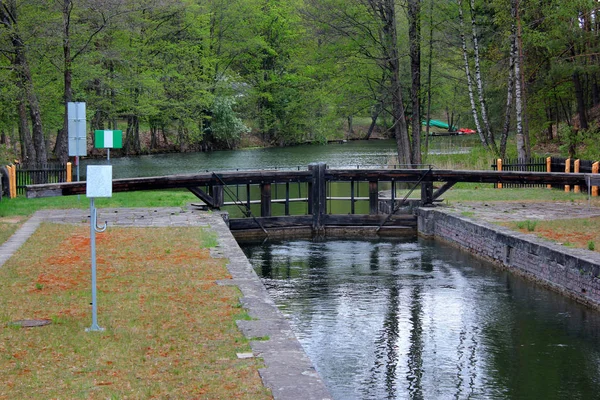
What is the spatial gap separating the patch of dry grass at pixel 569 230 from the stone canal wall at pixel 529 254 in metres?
0.34

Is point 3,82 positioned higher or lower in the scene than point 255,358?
higher

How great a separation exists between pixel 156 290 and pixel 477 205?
→ 14.4m

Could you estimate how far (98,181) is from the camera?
9.77 m

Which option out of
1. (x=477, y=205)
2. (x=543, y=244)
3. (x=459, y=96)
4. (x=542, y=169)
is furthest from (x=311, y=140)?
(x=543, y=244)

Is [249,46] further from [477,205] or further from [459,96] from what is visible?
[477,205]

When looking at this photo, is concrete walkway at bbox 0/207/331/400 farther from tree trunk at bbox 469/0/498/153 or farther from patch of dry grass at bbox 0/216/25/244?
tree trunk at bbox 469/0/498/153

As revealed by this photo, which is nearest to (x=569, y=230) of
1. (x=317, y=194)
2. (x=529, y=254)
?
(x=529, y=254)

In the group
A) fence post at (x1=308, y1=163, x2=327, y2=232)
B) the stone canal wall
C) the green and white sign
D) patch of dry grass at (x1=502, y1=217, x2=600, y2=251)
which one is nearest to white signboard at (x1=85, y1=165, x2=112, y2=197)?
the stone canal wall

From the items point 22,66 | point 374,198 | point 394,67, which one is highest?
point 394,67

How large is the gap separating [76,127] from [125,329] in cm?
1356

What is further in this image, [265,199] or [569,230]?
[265,199]

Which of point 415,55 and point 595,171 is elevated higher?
point 415,55

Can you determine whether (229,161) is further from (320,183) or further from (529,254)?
(529,254)

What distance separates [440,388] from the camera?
34.5 ft
